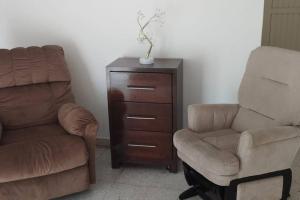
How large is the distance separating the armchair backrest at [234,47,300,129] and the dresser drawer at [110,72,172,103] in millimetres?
554

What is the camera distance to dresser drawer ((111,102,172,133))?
2.56 m

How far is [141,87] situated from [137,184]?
740 mm

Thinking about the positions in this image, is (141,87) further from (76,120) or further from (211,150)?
(211,150)

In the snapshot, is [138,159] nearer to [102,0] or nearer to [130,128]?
[130,128]

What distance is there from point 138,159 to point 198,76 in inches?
34.6

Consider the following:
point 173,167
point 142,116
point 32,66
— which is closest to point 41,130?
point 32,66

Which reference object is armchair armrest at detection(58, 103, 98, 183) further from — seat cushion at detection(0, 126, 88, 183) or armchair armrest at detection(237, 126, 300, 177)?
armchair armrest at detection(237, 126, 300, 177)

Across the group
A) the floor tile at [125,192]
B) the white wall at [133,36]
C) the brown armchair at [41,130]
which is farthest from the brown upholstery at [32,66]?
the floor tile at [125,192]

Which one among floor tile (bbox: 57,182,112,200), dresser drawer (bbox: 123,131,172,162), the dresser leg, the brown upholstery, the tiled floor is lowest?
floor tile (bbox: 57,182,112,200)

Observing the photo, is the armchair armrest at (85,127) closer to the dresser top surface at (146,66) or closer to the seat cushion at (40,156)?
the seat cushion at (40,156)

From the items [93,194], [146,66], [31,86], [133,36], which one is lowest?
[93,194]

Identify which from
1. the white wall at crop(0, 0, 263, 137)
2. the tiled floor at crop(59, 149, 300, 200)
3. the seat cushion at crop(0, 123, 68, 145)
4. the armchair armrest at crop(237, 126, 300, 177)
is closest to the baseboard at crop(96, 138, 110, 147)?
the white wall at crop(0, 0, 263, 137)

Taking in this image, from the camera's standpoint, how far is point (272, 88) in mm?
2207

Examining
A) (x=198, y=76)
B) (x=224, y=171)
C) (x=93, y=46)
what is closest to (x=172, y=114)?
(x=198, y=76)
